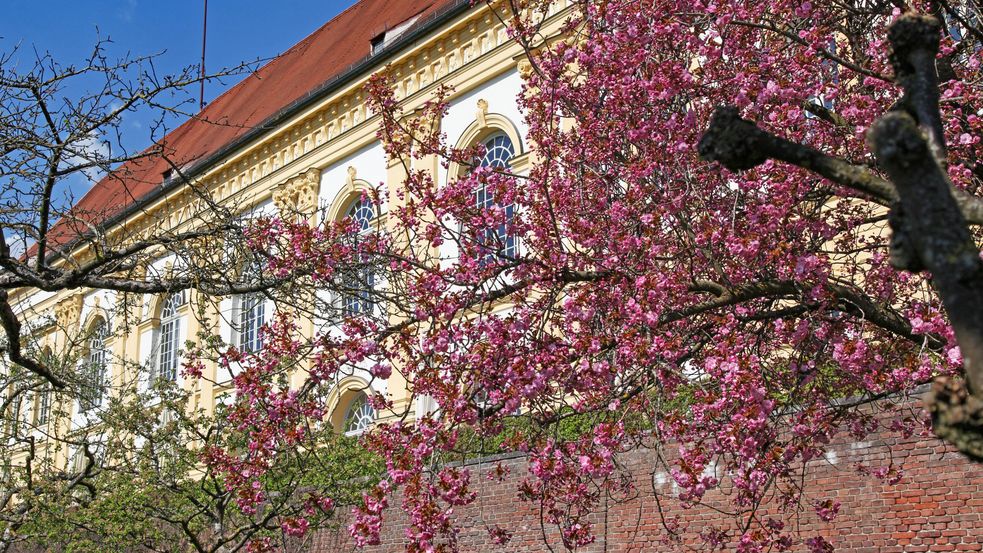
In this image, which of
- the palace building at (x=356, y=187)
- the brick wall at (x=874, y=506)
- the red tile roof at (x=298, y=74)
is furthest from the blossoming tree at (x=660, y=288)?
the red tile roof at (x=298, y=74)

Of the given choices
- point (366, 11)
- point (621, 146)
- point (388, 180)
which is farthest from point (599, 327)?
point (366, 11)

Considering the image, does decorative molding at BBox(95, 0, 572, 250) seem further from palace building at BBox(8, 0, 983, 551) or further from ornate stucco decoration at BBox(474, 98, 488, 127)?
ornate stucco decoration at BBox(474, 98, 488, 127)

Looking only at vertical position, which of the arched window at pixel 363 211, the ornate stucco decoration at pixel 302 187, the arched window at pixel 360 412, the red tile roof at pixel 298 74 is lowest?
the arched window at pixel 360 412

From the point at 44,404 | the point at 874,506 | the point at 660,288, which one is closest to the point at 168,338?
the point at 44,404

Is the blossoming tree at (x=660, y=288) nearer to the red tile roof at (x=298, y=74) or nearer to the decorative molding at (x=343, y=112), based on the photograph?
the decorative molding at (x=343, y=112)

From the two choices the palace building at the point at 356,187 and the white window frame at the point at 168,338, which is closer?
the palace building at the point at 356,187

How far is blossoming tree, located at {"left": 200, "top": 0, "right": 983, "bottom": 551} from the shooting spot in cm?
679

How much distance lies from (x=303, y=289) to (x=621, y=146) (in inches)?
113

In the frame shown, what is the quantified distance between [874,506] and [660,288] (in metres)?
4.97

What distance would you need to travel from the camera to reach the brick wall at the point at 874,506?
389 inches

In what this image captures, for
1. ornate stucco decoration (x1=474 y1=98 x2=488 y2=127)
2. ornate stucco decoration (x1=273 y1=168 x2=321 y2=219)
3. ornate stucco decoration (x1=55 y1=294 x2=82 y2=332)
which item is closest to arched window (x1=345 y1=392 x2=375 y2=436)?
ornate stucco decoration (x1=273 y1=168 x2=321 y2=219)

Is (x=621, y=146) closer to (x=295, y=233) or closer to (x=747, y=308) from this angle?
(x=747, y=308)

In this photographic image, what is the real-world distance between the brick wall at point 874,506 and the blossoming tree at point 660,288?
1839mm

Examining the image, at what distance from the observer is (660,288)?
6.88m
